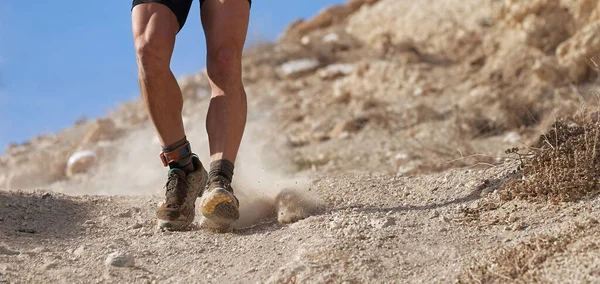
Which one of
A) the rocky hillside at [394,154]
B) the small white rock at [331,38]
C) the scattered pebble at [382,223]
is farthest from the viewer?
the small white rock at [331,38]

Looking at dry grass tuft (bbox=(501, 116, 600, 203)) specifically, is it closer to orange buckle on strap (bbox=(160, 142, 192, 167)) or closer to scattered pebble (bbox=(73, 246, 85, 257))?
orange buckle on strap (bbox=(160, 142, 192, 167))

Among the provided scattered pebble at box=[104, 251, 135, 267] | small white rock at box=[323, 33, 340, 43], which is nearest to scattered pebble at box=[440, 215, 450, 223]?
scattered pebble at box=[104, 251, 135, 267]

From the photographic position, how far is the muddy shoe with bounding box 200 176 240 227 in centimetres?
357

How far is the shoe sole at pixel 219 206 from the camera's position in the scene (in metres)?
3.57

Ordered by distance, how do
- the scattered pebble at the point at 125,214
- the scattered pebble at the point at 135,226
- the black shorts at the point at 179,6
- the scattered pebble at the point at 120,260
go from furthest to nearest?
the scattered pebble at the point at 125,214, the scattered pebble at the point at 135,226, the black shorts at the point at 179,6, the scattered pebble at the point at 120,260

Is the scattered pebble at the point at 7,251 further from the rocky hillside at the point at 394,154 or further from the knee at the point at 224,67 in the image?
the knee at the point at 224,67

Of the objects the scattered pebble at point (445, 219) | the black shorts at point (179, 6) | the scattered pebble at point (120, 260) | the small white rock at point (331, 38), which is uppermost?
the small white rock at point (331, 38)

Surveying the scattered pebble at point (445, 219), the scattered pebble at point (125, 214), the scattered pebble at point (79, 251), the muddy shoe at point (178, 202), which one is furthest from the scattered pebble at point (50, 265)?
the scattered pebble at point (445, 219)

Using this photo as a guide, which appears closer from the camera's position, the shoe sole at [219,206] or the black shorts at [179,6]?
the shoe sole at [219,206]

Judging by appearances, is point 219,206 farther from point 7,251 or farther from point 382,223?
point 7,251

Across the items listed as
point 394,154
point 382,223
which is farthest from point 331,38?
point 382,223

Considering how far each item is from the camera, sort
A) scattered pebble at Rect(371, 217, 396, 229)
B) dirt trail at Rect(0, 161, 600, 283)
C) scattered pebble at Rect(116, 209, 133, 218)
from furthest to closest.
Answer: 1. scattered pebble at Rect(116, 209, 133, 218)
2. scattered pebble at Rect(371, 217, 396, 229)
3. dirt trail at Rect(0, 161, 600, 283)

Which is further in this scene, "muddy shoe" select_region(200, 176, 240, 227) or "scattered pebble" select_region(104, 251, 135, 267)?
"muddy shoe" select_region(200, 176, 240, 227)

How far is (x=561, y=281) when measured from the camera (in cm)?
257
